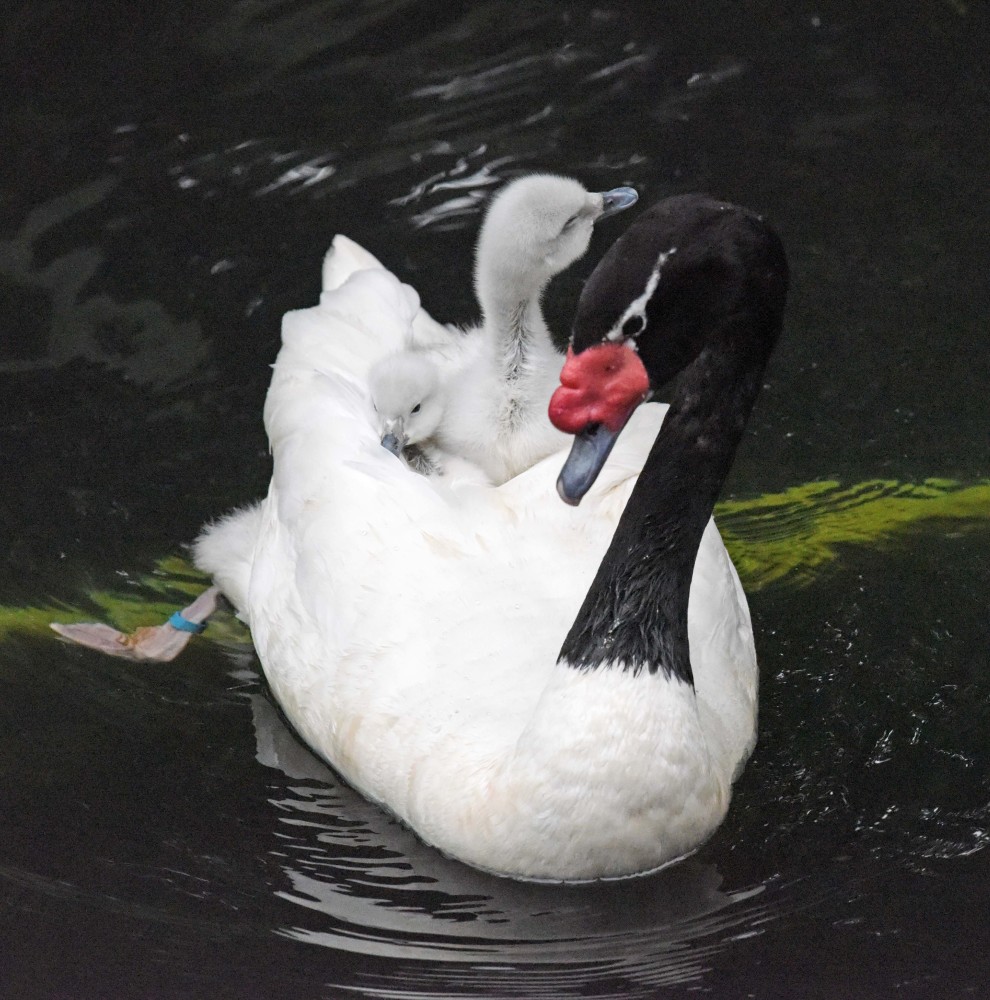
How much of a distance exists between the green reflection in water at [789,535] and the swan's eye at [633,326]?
6.76ft

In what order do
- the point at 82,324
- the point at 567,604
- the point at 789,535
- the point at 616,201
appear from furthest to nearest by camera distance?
the point at 82,324, the point at 789,535, the point at 616,201, the point at 567,604

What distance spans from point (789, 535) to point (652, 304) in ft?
7.69

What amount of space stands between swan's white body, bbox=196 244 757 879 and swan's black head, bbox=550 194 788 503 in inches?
27.8

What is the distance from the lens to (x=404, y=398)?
5.53 meters

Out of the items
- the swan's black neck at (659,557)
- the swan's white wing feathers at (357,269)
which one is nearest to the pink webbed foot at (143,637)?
the swan's white wing feathers at (357,269)

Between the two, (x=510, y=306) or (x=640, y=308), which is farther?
(x=510, y=306)

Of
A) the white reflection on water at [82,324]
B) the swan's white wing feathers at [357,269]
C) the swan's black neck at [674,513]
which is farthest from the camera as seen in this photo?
the white reflection on water at [82,324]

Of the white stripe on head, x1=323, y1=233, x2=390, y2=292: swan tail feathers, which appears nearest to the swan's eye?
the white stripe on head

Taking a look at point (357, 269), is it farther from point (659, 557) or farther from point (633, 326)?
point (633, 326)

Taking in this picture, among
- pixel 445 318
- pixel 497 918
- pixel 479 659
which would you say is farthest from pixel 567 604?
pixel 445 318

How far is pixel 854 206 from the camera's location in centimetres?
777

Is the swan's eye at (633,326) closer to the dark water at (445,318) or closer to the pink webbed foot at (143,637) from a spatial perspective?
the dark water at (445,318)

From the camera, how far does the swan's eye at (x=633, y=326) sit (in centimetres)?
396

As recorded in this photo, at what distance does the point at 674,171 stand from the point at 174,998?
4.92 m
